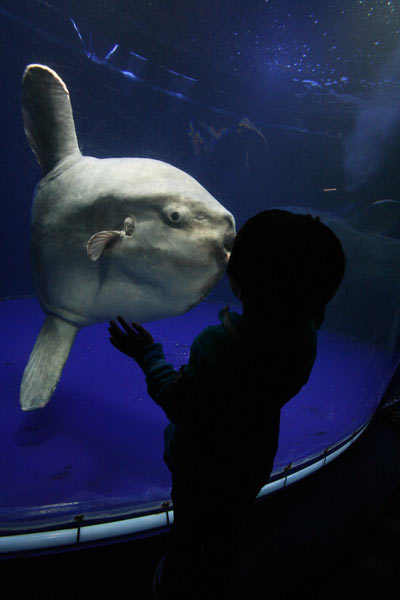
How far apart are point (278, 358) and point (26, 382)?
1.88 metres

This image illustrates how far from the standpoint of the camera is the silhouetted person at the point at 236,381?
26.1 inches

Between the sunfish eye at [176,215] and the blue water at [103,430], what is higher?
the sunfish eye at [176,215]

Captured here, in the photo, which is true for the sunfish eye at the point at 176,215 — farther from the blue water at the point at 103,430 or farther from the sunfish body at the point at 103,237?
the blue water at the point at 103,430

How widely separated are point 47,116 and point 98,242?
1.43 m

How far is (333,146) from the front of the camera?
859cm

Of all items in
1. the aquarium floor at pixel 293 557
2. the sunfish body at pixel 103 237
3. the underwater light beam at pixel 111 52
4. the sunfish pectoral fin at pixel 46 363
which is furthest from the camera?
the underwater light beam at pixel 111 52

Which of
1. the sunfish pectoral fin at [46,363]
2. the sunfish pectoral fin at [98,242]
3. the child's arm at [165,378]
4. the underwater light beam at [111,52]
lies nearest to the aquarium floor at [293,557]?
the sunfish pectoral fin at [46,363]

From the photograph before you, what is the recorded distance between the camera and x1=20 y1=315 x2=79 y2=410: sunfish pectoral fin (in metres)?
1.86

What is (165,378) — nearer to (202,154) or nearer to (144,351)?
(144,351)

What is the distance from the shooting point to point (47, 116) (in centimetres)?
204

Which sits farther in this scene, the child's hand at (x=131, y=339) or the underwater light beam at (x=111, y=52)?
the underwater light beam at (x=111, y=52)

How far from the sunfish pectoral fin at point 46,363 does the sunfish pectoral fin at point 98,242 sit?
94 centimetres

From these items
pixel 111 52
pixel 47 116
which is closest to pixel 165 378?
pixel 47 116

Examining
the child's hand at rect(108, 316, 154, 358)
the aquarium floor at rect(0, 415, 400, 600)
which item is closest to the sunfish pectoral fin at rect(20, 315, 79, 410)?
the aquarium floor at rect(0, 415, 400, 600)
